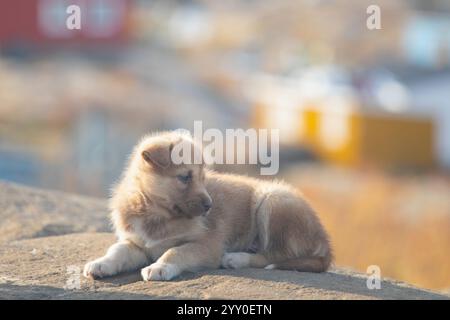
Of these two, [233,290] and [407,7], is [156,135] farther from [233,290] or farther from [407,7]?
[407,7]

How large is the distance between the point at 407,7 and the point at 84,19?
25434 millimetres

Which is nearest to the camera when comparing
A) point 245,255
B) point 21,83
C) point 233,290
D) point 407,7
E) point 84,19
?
point 233,290

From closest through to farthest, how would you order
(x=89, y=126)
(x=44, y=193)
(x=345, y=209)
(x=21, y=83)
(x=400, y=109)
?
(x=44, y=193) → (x=345, y=209) → (x=89, y=126) → (x=400, y=109) → (x=21, y=83)

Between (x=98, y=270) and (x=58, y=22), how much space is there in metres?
45.8

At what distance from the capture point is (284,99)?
4247 centimetres

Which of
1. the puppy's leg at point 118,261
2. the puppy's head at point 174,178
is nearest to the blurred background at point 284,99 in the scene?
the puppy's head at point 174,178

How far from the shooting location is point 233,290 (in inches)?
274

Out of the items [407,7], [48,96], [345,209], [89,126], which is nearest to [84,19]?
[48,96]

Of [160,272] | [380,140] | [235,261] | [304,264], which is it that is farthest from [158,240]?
[380,140]

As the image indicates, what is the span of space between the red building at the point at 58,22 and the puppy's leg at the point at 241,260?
42.6 metres

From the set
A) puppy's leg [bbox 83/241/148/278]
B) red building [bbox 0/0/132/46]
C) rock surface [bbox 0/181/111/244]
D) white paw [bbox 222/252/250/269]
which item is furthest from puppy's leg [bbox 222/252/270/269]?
red building [bbox 0/0/132/46]

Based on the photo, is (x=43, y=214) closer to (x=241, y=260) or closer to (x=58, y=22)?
(x=241, y=260)

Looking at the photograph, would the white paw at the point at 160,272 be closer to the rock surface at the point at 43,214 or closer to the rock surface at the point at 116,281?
the rock surface at the point at 116,281

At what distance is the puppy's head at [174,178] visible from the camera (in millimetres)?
7664
